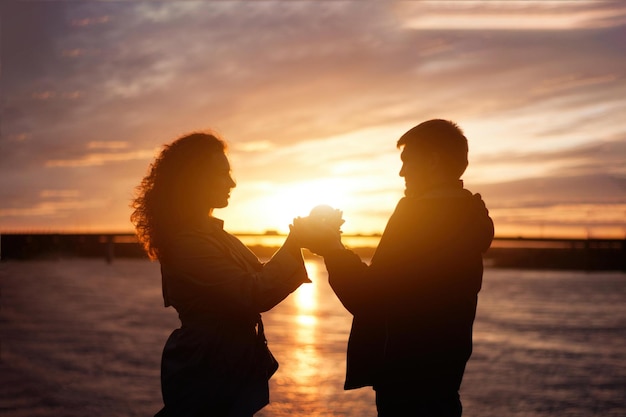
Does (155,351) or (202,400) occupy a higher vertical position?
(202,400)

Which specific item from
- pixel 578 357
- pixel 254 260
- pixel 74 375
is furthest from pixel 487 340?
pixel 254 260

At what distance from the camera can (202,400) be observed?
294 cm

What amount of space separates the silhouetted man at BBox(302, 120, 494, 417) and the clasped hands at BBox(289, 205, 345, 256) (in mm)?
159

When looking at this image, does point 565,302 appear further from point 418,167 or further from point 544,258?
point 544,258

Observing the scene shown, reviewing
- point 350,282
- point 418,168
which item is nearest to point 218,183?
point 350,282

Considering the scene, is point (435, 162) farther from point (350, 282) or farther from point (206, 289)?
point (206, 289)

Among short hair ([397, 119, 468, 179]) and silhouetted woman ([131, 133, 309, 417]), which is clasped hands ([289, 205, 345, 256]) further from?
short hair ([397, 119, 468, 179])

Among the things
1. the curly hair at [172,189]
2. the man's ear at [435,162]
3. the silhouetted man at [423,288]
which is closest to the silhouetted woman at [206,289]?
the curly hair at [172,189]

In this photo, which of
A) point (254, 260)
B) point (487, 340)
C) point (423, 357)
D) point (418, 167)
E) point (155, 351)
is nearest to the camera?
point (423, 357)

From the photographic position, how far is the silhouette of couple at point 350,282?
9.26ft

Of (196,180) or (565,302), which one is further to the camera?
(565,302)

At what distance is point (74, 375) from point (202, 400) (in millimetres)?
6718

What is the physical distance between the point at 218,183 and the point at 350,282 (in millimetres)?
752

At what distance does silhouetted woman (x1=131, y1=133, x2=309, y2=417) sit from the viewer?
2.94m
